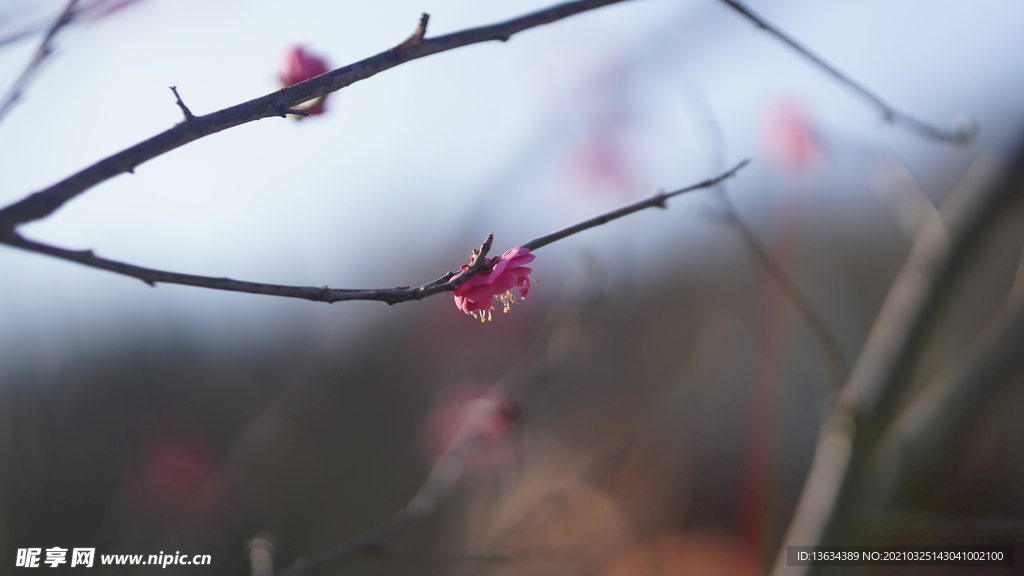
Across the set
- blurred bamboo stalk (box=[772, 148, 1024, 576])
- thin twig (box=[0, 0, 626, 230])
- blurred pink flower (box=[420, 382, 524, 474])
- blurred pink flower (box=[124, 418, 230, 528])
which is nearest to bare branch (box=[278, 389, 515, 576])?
blurred pink flower (box=[420, 382, 524, 474])

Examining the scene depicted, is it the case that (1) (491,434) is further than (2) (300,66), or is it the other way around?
(1) (491,434)

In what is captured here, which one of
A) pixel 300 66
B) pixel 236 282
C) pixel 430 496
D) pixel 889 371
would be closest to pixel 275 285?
pixel 236 282

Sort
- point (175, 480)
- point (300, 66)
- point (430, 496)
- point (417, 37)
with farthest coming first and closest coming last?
point (175, 480) → point (430, 496) → point (300, 66) → point (417, 37)

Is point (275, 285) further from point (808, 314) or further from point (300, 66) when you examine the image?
point (808, 314)

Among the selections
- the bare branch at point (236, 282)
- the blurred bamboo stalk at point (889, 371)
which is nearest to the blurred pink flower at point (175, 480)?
the bare branch at point (236, 282)

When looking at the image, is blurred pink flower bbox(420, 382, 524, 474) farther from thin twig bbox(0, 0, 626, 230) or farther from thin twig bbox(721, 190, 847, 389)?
thin twig bbox(0, 0, 626, 230)

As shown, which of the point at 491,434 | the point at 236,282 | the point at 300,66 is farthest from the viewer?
the point at 491,434

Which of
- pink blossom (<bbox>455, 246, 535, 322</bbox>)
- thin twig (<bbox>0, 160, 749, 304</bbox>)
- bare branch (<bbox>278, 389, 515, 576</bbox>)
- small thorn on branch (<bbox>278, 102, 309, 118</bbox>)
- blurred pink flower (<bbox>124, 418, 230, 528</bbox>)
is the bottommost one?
blurred pink flower (<bbox>124, 418, 230, 528</bbox>)

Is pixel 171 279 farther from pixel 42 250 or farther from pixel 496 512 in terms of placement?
pixel 496 512

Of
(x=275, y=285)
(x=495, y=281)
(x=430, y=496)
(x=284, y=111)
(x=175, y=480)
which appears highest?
(x=284, y=111)
